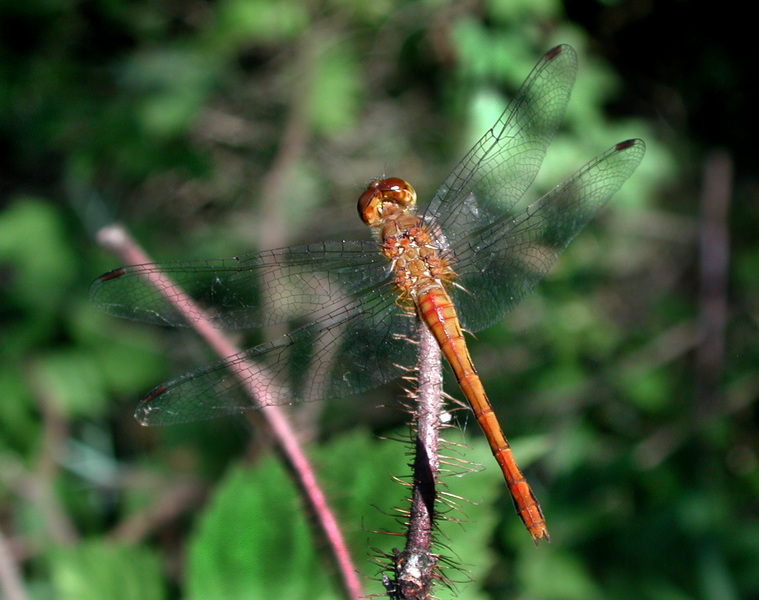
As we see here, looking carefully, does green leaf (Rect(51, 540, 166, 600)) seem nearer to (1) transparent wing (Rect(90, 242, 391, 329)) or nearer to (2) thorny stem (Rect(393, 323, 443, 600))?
(1) transparent wing (Rect(90, 242, 391, 329))

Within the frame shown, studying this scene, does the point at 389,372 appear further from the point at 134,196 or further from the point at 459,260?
the point at 134,196

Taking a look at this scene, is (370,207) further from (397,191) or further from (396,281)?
(396,281)

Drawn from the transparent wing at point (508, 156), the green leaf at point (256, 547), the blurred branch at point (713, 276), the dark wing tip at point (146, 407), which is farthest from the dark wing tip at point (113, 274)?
the blurred branch at point (713, 276)

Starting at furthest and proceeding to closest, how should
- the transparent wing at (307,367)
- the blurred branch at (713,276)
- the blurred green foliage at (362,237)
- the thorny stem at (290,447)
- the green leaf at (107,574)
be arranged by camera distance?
the blurred branch at (713,276) < the blurred green foliage at (362,237) < the green leaf at (107,574) < the transparent wing at (307,367) < the thorny stem at (290,447)

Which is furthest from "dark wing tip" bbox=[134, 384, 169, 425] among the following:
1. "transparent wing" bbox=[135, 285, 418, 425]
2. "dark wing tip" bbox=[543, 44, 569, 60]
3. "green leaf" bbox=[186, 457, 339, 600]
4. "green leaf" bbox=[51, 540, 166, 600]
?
"dark wing tip" bbox=[543, 44, 569, 60]

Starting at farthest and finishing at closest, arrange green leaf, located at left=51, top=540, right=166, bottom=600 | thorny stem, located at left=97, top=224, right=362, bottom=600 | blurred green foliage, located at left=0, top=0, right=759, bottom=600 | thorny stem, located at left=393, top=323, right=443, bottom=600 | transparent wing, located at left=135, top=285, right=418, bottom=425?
blurred green foliage, located at left=0, top=0, right=759, bottom=600, green leaf, located at left=51, top=540, right=166, bottom=600, transparent wing, located at left=135, top=285, right=418, bottom=425, thorny stem, located at left=97, top=224, right=362, bottom=600, thorny stem, located at left=393, top=323, right=443, bottom=600

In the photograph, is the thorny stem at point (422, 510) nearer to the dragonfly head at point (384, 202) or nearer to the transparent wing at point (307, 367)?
the transparent wing at point (307, 367)

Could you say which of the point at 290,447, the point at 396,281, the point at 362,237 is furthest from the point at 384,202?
the point at 362,237
